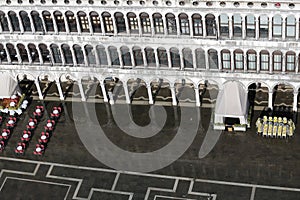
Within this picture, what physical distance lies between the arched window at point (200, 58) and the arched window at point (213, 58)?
94 centimetres

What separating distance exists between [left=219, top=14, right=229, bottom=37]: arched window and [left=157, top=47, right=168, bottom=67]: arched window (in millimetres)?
8962

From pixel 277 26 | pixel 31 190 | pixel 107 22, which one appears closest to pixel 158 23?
pixel 107 22

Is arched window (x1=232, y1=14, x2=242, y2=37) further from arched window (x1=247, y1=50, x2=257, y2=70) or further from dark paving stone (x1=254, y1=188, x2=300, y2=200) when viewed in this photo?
dark paving stone (x1=254, y1=188, x2=300, y2=200)

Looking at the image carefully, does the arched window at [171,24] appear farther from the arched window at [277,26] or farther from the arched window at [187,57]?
the arched window at [277,26]

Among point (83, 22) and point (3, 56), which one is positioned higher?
point (83, 22)

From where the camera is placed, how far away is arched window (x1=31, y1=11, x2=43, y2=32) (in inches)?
3452

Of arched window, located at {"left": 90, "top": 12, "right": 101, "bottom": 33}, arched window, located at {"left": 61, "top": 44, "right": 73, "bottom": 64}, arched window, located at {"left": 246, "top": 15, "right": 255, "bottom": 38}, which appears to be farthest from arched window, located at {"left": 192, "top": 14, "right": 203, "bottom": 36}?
arched window, located at {"left": 61, "top": 44, "right": 73, "bottom": 64}

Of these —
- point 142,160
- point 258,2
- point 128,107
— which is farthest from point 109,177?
point 258,2

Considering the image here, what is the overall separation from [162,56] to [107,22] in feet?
30.2

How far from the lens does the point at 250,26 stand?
81188 millimetres

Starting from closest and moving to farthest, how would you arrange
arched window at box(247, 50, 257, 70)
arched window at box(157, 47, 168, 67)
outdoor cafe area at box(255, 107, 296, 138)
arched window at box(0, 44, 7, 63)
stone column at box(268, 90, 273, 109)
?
arched window at box(247, 50, 257, 70)
outdoor cafe area at box(255, 107, 296, 138)
arched window at box(157, 47, 168, 67)
stone column at box(268, 90, 273, 109)
arched window at box(0, 44, 7, 63)

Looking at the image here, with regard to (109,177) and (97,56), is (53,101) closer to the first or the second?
(97,56)

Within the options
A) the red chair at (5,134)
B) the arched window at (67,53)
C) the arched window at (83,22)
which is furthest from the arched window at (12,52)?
the arched window at (83,22)

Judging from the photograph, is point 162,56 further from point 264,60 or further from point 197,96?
point 264,60
